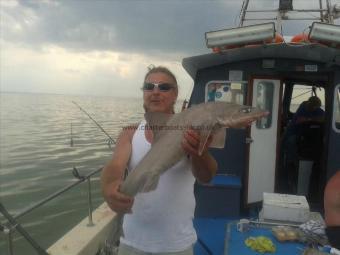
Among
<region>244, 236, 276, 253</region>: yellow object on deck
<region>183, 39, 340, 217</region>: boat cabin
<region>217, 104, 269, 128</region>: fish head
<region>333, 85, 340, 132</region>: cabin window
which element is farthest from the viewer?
<region>333, 85, 340, 132</region>: cabin window

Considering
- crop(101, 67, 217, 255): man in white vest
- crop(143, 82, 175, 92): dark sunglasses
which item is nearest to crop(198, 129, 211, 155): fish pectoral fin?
crop(101, 67, 217, 255): man in white vest


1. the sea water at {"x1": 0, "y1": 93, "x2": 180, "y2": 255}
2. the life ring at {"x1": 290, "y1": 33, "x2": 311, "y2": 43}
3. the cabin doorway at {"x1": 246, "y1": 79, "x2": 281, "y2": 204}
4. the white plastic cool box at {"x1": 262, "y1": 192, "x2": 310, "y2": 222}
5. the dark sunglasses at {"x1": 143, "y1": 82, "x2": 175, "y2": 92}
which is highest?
the life ring at {"x1": 290, "y1": 33, "x2": 311, "y2": 43}

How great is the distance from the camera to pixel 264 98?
763 centimetres

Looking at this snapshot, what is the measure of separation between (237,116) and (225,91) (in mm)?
4781

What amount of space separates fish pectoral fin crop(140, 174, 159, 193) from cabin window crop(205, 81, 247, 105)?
4.98 meters

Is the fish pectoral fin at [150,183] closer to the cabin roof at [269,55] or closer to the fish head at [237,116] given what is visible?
the fish head at [237,116]

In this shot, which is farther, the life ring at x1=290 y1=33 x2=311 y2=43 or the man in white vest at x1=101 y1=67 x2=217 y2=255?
the life ring at x1=290 y1=33 x2=311 y2=43

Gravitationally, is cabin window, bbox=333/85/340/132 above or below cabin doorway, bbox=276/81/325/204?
above

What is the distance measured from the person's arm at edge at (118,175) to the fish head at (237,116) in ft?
2.30

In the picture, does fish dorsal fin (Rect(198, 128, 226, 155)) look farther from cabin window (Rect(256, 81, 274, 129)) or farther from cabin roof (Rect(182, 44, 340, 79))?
cabin window (Rect(256, 81, 274, 129))

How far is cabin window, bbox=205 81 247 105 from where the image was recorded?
24.9ft

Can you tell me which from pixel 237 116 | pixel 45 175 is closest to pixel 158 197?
pixel 237 116

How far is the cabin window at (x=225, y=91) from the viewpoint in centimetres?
759

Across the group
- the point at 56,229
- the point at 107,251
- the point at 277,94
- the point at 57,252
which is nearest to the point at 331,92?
the point at 277,94
